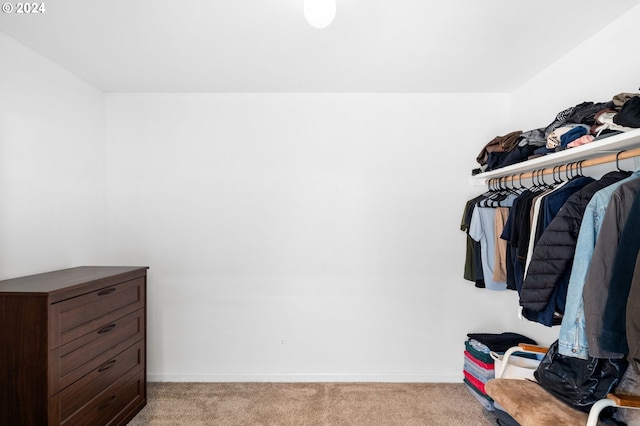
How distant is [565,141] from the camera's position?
6.37 ft

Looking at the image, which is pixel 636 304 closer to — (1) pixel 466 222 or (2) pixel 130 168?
(1) pixel 466 222

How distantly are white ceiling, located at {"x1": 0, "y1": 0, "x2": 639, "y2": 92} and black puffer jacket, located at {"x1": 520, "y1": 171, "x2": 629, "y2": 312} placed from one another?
0.96 m

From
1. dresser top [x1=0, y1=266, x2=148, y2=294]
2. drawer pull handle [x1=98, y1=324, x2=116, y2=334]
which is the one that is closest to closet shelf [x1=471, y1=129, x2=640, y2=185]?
dresser top [x1=0, y1=266, x2=148, y2=294]

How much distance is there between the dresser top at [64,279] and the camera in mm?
1838

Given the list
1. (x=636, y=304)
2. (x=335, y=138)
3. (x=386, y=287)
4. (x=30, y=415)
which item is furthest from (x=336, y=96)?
(x=30, y=415)

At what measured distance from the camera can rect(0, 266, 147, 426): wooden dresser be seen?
1.75 meters

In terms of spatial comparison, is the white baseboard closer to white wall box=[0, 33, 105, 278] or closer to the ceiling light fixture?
white wall box=[0, 33, 105, 278]

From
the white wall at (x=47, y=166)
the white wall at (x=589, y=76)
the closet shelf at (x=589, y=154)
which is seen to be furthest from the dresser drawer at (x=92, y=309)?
Result: the white wall at (x=589, y=76)

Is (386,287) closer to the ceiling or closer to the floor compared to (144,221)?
closer to the floor

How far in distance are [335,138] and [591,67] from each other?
1776mm

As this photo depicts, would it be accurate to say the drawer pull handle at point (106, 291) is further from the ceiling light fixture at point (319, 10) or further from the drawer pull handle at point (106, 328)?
the ceiling light fixture at point (319, 10)

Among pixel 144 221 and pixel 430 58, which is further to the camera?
pixel 144 221

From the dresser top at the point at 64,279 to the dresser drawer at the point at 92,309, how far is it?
6cm

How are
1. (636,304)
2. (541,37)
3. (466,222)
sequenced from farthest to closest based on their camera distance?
(466,222), (541,37), (636,304)
